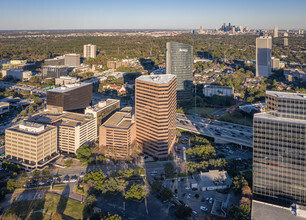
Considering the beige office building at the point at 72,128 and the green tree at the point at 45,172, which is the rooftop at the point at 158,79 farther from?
the green tree at the point at 45,172

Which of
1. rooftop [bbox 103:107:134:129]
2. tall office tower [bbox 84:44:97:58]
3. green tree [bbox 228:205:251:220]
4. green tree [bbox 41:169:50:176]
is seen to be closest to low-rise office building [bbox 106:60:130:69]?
tall office tower [bbox 84:44:97:58]

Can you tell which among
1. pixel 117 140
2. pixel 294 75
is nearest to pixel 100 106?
pixel 117 140

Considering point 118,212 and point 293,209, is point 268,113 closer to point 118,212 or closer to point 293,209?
point 293,209

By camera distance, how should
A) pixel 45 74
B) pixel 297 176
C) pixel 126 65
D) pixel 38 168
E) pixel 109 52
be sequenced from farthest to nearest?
pixel 109 52 → pixel 126 65 → pixel 45 74 → pixel 38 168 → pixel 297 176

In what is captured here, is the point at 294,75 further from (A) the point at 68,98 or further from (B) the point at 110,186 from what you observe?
(B) the point at 110,186

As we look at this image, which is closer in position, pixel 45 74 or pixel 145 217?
pixel 145 217

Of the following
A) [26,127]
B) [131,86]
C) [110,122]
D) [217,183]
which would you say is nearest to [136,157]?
[110,122]

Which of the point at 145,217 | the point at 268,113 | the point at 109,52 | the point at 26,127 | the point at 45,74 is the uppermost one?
the point at 109,52
